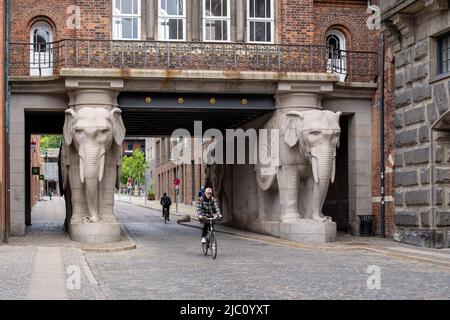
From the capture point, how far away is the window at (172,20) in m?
24.7

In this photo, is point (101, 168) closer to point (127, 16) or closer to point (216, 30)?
point (127, 16)

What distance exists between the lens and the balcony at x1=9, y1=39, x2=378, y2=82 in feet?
77.4

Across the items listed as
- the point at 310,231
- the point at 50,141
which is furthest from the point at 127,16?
the point at 50,141

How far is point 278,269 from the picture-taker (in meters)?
15.7

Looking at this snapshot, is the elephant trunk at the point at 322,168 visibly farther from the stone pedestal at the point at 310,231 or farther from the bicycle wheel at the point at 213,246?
the bicycle wheel at the point at 213,246

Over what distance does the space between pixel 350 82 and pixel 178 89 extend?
5557 millimetres

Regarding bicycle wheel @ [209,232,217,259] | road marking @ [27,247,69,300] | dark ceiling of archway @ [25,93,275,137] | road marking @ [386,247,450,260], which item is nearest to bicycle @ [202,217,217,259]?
bicycle wheel @ [209,232,217,259]

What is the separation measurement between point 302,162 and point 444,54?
540cm

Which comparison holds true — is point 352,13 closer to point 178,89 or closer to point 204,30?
point 204,30

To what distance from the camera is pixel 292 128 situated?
23297mm

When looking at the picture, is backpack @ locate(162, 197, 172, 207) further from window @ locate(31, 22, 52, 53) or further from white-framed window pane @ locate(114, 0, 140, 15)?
white-framed window pane @ locate(114, 0, 140, 15)

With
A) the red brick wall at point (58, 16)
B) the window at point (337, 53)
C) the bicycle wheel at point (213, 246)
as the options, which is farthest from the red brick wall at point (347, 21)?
the bicycle wheel at point (213, 246)

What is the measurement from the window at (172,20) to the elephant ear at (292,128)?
4.20 meters

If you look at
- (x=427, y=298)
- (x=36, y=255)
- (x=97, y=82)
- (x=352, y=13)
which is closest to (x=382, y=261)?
(x=427, y=298)
